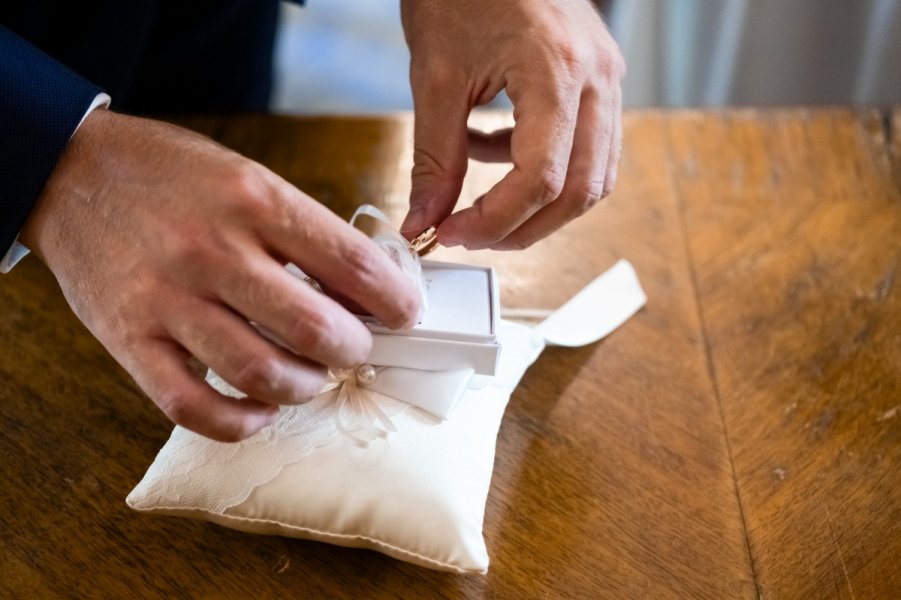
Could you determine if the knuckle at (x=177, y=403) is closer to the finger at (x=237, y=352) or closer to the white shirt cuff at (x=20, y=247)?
the finger at (x=237, y=352)

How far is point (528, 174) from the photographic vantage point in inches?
25.5

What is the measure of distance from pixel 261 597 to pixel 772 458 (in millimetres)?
392

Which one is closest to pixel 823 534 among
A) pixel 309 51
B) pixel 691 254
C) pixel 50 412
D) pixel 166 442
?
pixel 691 254

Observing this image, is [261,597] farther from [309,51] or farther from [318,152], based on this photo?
[309,51]

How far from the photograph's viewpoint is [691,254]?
34.1 inches

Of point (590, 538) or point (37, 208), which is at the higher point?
point (37, 208)

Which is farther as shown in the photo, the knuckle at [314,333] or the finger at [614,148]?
the finger at [614,148]

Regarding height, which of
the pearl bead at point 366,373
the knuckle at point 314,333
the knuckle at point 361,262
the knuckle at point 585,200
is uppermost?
the knuckle at point 361,262

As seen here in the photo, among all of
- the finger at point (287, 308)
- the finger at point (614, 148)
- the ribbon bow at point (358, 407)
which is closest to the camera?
the finger at point (287, 308)

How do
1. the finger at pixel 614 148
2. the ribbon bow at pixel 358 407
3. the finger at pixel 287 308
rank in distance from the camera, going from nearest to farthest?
1. the finger at pixel 287 308
2. the ribbon bow at pixel 358 407
3. the finger at pixel 614 148

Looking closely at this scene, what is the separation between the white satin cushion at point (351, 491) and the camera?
0.59 meters

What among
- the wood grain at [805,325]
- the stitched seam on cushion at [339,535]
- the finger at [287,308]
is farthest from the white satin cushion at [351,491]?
the wood grain at [805,325]

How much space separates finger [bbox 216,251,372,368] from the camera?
52cm

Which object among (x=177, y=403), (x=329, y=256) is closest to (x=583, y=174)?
(x=329, y=256)
